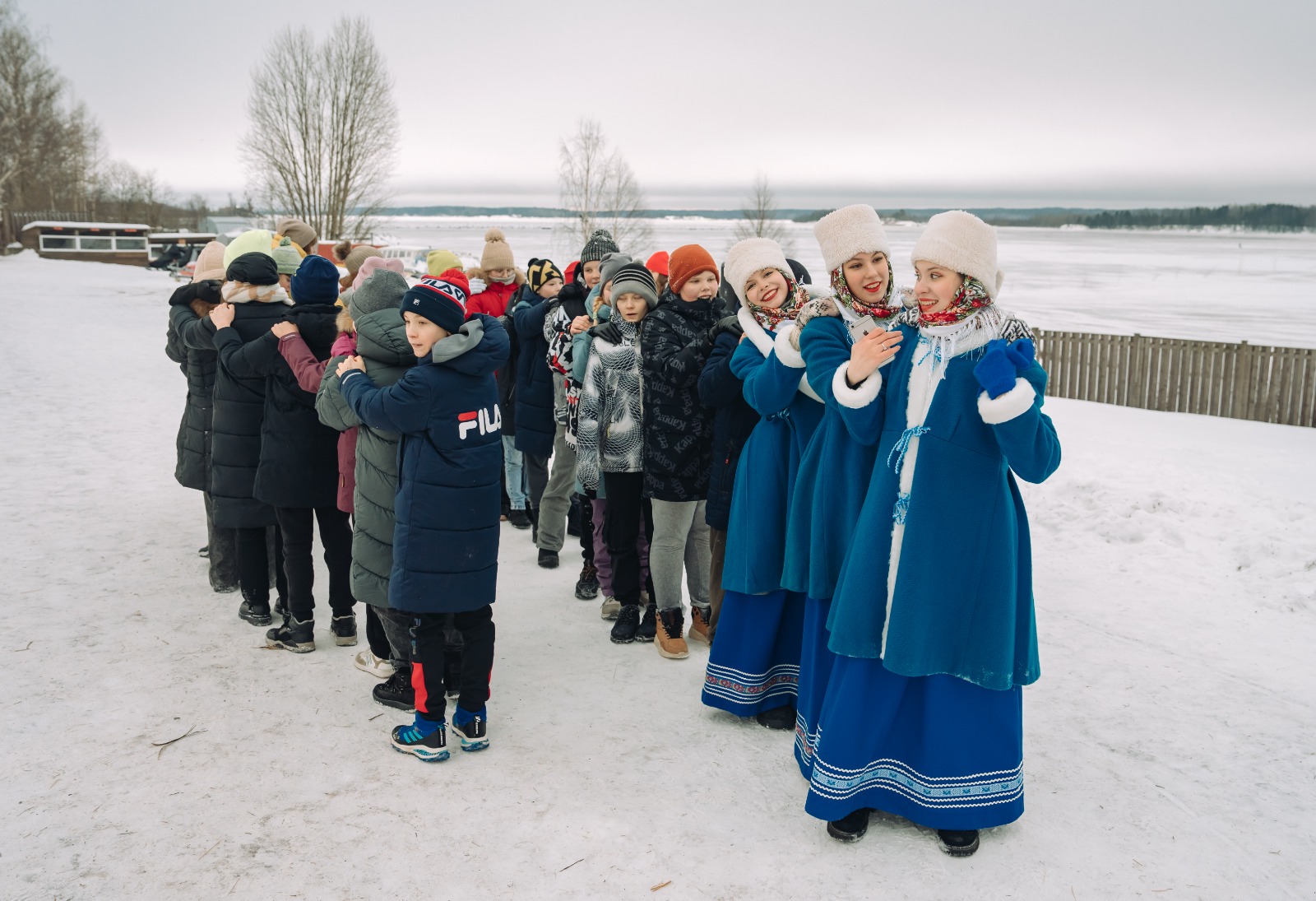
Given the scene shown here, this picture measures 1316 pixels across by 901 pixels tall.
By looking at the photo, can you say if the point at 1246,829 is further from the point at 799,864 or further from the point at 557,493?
the point at 557,493

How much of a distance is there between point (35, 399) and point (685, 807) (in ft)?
31.9

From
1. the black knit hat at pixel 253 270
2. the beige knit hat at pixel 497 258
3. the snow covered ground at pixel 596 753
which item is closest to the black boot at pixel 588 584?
the snow covered ground at pixel 596 753

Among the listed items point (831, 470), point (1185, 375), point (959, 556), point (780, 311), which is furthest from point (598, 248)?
point (1185, 375)

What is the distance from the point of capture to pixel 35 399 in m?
10.1

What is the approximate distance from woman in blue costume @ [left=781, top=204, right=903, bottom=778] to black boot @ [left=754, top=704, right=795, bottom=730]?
0.35 m

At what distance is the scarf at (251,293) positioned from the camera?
15.9 ft

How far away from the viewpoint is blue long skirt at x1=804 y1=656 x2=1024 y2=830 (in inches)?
124

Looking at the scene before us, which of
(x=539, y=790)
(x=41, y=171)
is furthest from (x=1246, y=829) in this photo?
(x=41, y=171)

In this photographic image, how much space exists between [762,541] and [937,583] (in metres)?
1.08

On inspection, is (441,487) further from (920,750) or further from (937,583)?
(920,750)

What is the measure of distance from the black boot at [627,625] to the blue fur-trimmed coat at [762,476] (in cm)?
110

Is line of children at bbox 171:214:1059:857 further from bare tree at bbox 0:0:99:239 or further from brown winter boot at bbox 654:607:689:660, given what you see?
bare tree at bbox 0:0:99:239

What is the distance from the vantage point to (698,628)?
16.7 ft

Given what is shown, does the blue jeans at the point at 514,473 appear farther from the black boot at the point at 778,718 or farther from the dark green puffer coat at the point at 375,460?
the black boot at the point at 778,718
